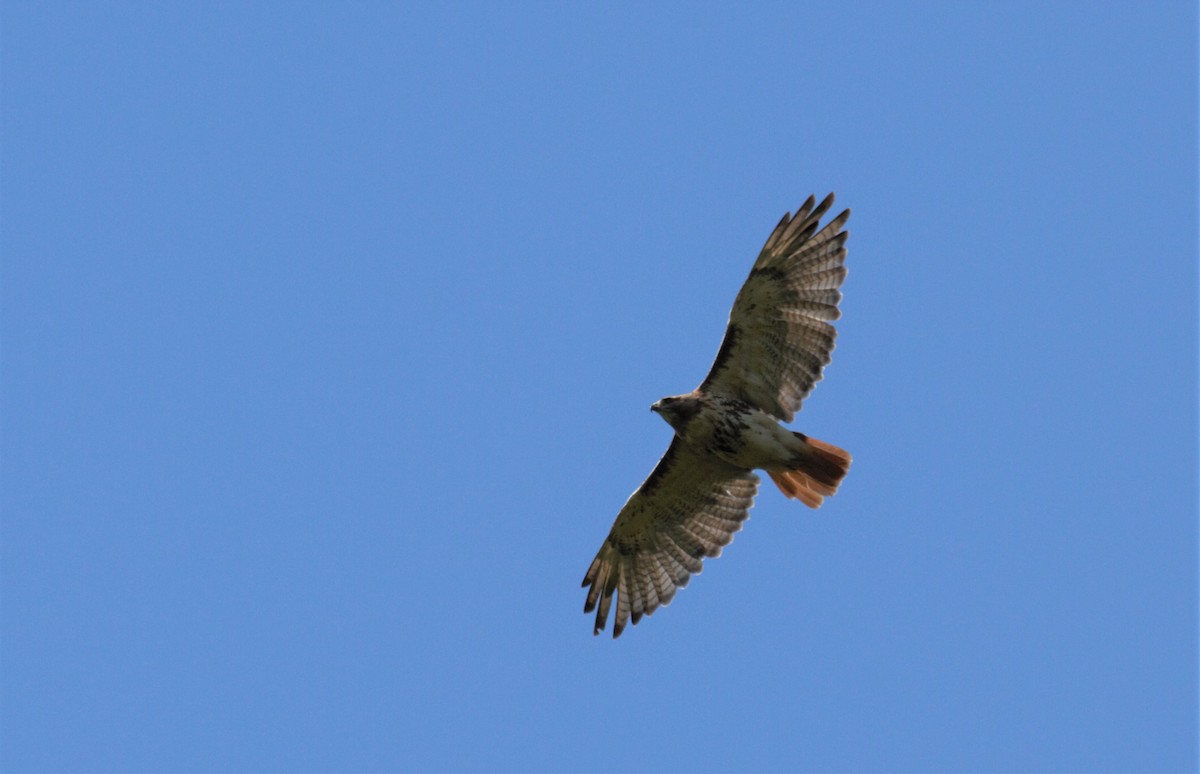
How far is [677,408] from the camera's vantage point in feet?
47.0

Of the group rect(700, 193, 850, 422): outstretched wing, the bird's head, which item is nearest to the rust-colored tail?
rect(700, 193, 850, 422): outstretched wing

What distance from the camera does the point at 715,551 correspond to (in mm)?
15789

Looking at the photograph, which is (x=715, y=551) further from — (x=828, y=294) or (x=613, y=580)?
(x=828, y=294)

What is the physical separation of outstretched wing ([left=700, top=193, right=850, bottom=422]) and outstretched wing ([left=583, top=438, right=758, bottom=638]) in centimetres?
146

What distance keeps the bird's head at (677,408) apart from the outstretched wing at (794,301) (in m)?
0.59

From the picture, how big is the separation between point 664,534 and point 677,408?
2.08m

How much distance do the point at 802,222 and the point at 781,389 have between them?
1612mm

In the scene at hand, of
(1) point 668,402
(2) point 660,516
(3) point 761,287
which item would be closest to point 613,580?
(2) point 660,516

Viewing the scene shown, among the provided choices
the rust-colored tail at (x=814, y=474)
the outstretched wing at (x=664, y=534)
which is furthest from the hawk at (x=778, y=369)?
the outstretched wing at (x=664, y=534)

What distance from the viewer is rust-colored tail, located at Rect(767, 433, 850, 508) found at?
1425cm

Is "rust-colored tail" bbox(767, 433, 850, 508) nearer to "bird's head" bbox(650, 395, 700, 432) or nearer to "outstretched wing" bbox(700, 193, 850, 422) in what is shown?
"outstretched wing" bbox(700, 193, 850, 422)

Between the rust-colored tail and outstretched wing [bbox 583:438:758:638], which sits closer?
the rust-colored tail

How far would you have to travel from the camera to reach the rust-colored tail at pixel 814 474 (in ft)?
46.8

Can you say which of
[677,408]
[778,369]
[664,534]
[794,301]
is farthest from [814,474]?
[664,534]
